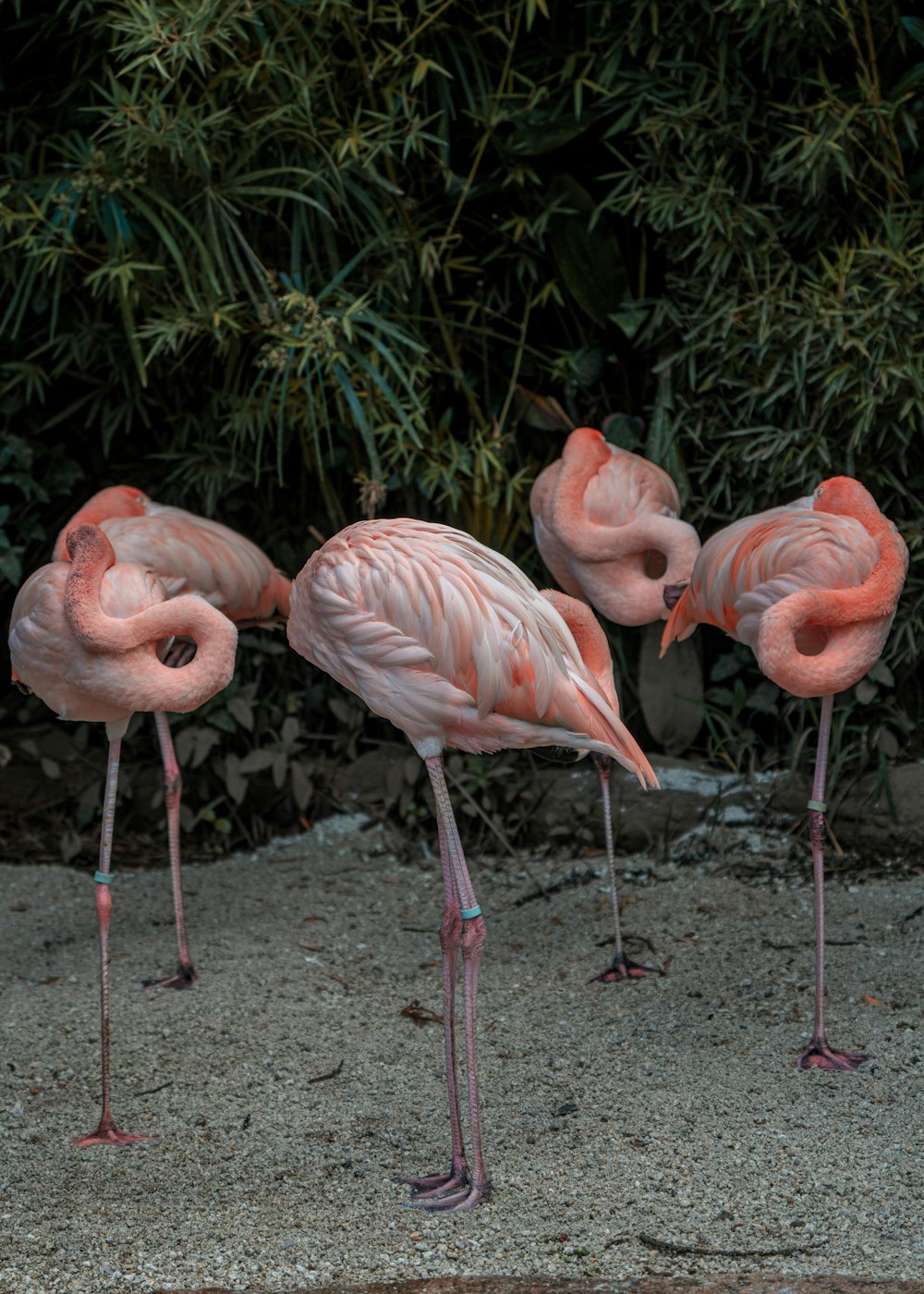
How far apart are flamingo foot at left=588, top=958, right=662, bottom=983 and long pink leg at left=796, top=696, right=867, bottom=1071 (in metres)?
0.57

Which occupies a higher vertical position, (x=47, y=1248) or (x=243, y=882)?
(x=47, y=1248)

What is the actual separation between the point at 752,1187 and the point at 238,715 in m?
2.60

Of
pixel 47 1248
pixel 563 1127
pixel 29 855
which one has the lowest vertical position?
pixel 29 855

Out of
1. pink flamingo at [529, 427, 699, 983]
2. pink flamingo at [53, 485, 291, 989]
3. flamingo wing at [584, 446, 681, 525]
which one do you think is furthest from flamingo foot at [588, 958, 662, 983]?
flamingo wing at [584, 446, 681, 525]

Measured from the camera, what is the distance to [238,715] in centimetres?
462

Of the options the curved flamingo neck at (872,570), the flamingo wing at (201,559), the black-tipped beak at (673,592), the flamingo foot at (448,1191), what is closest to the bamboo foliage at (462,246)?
the flamingo wing at (201,559)

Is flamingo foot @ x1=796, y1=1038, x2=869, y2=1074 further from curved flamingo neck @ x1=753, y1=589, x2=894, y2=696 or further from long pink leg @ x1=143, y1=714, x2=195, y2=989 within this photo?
long pink leg @ x1=143, y1=714, x2=195, y2=989

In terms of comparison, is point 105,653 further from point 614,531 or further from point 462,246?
point 462,246

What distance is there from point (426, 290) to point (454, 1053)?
9.57 ft

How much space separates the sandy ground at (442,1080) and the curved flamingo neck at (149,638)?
3.00 ft

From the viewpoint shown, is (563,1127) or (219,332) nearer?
(563,1127)

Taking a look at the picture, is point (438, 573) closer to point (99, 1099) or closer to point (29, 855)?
point (99, 1099)

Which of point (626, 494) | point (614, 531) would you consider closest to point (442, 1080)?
point (614, 531)

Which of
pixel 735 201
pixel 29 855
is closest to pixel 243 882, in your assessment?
pixel 29 855
